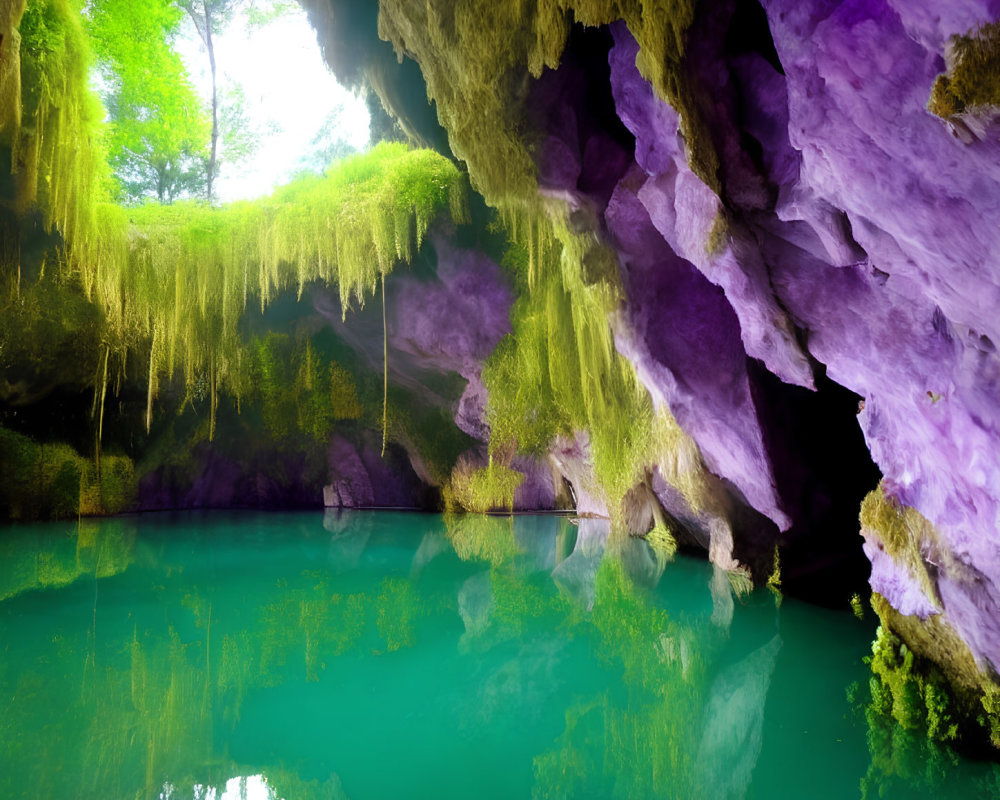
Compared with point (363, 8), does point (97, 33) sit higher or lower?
higher

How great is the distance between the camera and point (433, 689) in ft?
15.3

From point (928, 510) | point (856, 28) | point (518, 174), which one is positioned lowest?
point (928, 510)

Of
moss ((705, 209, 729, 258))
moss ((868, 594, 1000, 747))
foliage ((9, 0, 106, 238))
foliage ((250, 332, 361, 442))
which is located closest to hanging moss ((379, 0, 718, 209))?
moss ((705, 209, 729, 258))

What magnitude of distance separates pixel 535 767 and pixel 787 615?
4.35 m

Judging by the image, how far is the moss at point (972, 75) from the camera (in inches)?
83.5

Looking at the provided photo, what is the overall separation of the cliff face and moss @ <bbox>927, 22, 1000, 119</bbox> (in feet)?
0.04

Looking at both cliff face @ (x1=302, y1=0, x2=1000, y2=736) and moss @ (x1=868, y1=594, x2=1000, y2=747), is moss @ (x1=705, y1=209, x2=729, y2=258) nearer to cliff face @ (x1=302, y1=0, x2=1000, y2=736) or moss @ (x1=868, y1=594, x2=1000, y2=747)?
cliff face @ (x1=302, y1=0, x2=1000, y2=736)

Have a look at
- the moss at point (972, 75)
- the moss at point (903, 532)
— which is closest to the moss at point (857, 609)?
the moss at point (903, 532)

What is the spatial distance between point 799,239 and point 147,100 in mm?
16442

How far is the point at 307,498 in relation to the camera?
18.3m

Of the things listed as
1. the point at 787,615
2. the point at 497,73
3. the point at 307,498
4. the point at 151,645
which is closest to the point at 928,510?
the point at 787,615

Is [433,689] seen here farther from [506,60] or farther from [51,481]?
[51,481]

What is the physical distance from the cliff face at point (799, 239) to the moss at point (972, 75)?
14 mm

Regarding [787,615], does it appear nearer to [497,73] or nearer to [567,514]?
[497,73]
